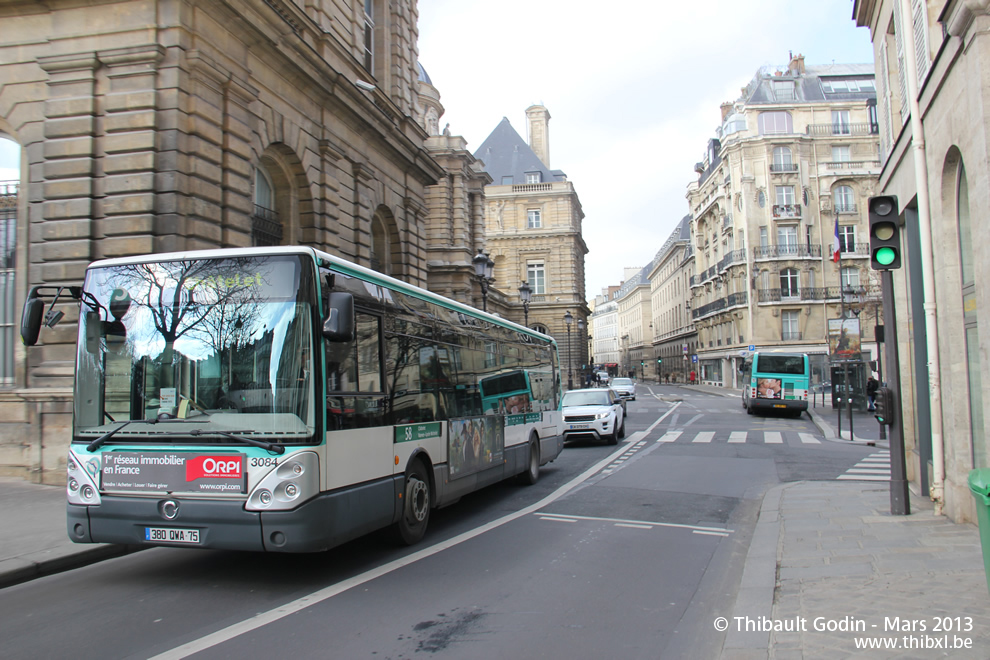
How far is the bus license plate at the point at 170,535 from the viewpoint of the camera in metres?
5.98

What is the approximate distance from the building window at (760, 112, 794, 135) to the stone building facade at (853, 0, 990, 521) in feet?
182

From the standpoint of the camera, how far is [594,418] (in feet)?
62.4

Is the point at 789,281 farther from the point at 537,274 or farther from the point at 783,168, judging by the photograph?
the point at 537,274

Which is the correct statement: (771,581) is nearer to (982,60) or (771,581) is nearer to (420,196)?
(982,60)

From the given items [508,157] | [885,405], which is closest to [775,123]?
[508,157]

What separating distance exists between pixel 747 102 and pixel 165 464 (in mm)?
64233

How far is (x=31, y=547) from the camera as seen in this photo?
7297 mm

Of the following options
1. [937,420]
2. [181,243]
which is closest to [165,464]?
[181,243]

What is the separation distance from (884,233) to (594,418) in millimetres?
11692

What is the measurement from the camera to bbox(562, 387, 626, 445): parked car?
19016 millimetres

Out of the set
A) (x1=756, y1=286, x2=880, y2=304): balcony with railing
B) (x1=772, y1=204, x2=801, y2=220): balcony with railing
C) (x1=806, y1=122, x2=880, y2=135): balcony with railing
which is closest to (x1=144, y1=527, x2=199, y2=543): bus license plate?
(x1=756, y1=286, x2=880, y2=304): balcony with railing

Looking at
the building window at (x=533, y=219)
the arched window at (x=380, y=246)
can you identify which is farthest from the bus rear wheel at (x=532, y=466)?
the building window at (x=533, y=219)

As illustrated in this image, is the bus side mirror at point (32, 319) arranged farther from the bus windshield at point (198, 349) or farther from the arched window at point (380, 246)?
the arched window at point (380, 246)

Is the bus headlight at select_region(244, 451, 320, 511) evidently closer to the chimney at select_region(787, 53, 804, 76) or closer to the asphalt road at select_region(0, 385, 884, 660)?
the asphalt road at select_region(0, 385, 884, 660)
